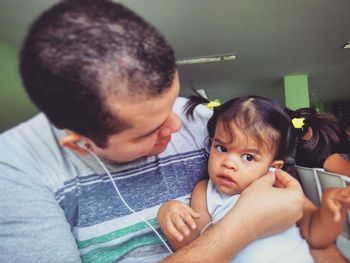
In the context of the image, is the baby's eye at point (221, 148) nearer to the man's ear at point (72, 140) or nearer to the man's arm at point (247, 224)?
the man's arm at point (247, 224)

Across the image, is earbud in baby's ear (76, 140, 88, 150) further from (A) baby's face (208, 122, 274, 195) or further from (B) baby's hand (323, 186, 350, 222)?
(B) baby's hand (323, 186, 350, 222)

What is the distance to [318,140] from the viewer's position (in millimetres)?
937

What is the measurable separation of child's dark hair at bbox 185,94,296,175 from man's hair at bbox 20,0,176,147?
0.25m

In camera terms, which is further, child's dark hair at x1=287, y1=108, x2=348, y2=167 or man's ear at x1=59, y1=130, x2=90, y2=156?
child's dark hair at x1=287, y1=108, x2=348, y2=167

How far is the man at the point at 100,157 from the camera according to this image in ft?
1.48

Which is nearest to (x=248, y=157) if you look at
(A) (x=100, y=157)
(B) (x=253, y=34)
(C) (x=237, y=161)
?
(C) (x=237, y=161)

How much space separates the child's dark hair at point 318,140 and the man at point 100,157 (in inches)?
13.8

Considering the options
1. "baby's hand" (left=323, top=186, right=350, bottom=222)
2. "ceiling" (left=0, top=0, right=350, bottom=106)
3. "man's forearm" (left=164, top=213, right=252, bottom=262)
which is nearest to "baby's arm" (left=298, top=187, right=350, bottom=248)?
"baby's hand" (left=323, top=186, right=350, bottom=222)

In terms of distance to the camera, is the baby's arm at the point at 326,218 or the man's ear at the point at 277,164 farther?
the man's ear at the point at 277,164

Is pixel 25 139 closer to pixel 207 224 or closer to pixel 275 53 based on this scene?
pixel 207 224

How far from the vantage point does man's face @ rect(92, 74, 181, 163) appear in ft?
1.66

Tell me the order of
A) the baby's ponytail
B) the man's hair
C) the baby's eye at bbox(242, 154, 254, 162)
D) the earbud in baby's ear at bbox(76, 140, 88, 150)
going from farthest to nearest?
the baby's ponytail
the baby's eye at bbox(242, 154, 254, 162)
the earbud in baby's ear at bbox(76, 140, 88, 150)
the man's hair

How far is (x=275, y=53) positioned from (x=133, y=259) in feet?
10.3

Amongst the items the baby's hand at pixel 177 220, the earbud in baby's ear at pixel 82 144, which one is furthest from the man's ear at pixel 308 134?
the earbud in baby's ear at pixel 82 144
